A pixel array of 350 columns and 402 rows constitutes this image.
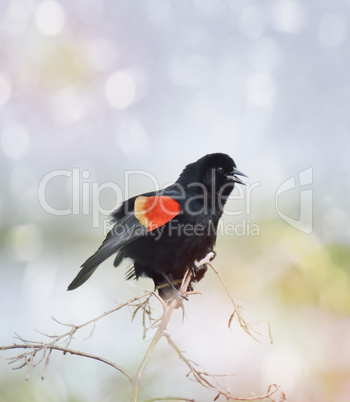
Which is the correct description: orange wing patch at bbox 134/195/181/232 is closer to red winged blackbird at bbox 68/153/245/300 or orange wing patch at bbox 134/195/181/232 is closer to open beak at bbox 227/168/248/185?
red winged blackbird at bbox 68/153/245/300

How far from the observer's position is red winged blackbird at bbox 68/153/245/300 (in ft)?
6.33

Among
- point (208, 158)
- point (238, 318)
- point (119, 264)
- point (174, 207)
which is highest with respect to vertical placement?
point (208, 158)

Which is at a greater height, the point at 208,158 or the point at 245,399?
the point at 208,158

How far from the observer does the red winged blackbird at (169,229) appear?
1.93 m

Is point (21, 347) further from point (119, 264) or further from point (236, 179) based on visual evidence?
point (236, 179)

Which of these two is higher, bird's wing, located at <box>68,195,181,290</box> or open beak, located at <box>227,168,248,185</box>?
open beak, located at <box>227,168,248,185</box>

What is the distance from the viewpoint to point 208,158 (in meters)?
2.20

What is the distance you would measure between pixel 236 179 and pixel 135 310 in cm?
95

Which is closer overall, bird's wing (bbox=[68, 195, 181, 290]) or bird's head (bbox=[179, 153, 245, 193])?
bird's wing (bbox=[68, 195, 181, 290])

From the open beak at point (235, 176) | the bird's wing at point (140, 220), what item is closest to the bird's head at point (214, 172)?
the open beak at point (235, 176)

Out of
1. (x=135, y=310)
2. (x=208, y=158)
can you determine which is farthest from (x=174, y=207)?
(x=135, y=310)

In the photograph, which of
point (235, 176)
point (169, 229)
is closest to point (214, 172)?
point (235, 176)

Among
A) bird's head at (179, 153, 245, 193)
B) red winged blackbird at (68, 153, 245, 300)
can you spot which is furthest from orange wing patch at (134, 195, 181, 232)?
bird's head at (179, 153, 245, 193)

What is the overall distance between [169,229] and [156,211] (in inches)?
3.9
